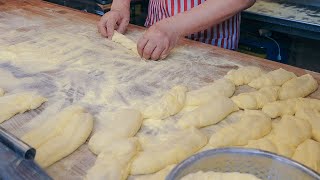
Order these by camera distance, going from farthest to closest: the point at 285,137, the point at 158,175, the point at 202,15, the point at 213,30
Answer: the point at 213,30, the point at 202,15, the point at 285,137, the point at 158,175

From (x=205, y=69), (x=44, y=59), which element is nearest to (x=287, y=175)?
(x=205, y=69)

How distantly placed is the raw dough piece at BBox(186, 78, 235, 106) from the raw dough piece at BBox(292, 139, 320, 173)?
0.38m

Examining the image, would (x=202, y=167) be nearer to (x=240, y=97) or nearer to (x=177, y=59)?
(x=240, y=97)

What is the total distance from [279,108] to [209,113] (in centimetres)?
27

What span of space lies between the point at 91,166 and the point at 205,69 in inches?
31.5

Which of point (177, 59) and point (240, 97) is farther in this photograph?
point (177, 59)

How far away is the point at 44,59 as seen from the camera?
1.69 m

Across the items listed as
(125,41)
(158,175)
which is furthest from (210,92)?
(125,41)

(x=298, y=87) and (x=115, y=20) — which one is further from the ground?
(x=115, y=20)

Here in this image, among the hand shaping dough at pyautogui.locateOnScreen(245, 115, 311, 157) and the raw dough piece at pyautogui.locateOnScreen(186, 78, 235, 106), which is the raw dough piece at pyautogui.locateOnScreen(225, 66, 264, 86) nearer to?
the raw dough piece at pyautogui.locateOnScreen(186, 78, 235, 106)

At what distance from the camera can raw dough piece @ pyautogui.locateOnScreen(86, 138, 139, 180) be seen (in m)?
0.90

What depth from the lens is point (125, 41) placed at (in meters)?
1.85

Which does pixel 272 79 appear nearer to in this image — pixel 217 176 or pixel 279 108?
pixel 279 108

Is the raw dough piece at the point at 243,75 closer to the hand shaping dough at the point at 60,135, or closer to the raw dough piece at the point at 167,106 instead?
the raw dough piece at the point at 167,106
